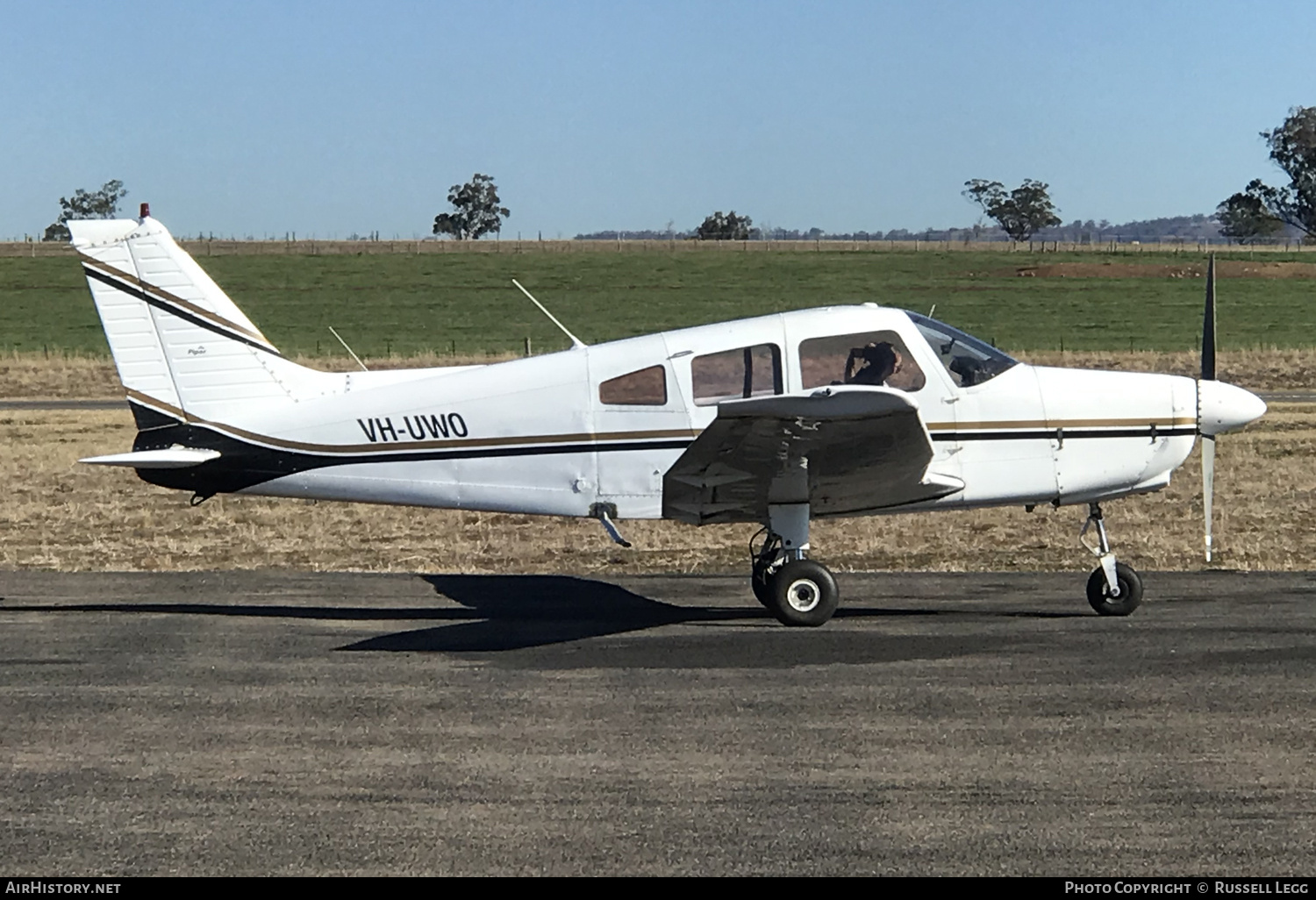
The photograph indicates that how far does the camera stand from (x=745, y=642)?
1061 centimetres

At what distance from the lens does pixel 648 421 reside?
11.3 m

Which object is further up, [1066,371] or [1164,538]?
[1066,371]

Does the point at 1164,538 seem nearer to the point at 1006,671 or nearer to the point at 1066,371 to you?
the point at 1066,371

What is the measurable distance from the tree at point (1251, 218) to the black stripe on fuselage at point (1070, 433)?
5172 inches

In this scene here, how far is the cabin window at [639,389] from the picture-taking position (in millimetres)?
11234

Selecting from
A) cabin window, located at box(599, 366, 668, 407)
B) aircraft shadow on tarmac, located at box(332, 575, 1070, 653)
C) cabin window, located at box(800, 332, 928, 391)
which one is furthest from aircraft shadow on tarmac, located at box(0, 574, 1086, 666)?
cabin window, located at box(800, 332, 928, 391)

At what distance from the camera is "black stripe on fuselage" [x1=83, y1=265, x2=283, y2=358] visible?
1149 cm

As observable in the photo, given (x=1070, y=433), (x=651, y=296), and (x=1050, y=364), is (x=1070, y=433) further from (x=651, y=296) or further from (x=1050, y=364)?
(x=651, y=296)

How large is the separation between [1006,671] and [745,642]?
74.9 inches

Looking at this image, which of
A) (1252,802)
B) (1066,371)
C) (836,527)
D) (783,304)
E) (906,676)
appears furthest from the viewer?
(783,304)

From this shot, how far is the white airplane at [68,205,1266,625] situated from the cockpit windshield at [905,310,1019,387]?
17mm

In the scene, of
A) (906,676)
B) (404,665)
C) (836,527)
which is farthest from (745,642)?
(836,527)

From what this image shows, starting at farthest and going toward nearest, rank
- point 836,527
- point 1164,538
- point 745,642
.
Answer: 1. point 836,527
2. point 1164,538
3. point 745,642

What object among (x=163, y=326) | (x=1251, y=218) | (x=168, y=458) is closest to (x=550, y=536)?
(x=168, y=458)
